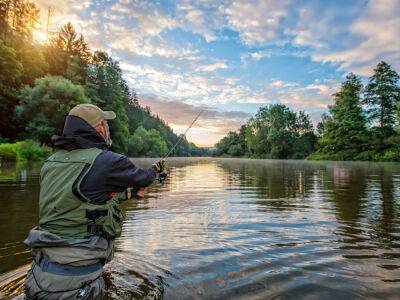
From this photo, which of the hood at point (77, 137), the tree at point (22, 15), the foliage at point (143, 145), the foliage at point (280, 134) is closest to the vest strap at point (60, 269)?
the hood at point (77, 137)

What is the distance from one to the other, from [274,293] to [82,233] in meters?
2.41

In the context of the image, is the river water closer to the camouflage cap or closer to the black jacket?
the black jacket

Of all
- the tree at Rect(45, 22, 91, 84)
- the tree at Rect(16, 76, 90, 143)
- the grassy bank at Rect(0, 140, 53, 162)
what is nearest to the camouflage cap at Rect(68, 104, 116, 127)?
the grassy bank at Rect(0, 140, 53, 162)

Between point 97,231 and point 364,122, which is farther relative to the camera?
point 364,122

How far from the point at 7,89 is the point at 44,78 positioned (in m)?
4.74

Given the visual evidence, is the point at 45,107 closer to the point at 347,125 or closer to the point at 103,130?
the point at 103,130

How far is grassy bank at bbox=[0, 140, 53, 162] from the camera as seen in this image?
29.8m

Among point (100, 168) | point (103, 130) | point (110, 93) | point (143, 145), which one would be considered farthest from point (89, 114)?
point (143, 145)

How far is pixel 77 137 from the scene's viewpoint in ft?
10.6

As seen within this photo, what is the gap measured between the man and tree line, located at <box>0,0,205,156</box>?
2421cm

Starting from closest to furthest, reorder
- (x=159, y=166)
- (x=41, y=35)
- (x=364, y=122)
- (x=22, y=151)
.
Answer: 1. (x=159, y=166)
2. (x=22, y=151)
3. (x=41, y=35)
4. (x=364, y=122)

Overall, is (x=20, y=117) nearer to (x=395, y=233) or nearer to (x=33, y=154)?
(x=33, y=154)

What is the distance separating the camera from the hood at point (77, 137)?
126 inches

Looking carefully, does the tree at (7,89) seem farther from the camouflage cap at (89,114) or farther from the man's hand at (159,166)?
the camouflage cap at (89,114)
